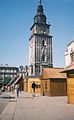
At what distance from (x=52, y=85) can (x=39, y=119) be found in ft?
78.7

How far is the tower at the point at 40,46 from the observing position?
106213mm

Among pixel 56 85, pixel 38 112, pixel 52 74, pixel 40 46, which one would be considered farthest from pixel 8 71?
pixel 38 112

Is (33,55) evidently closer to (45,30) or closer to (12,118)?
(45,30)

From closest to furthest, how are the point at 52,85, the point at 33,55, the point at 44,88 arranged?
the point at 52,85 → the point at 44,88 → the point at 33,55

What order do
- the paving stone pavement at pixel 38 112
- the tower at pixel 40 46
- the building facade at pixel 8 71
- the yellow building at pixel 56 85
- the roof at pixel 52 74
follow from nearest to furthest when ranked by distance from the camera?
1. the paving stone pavement at pixel 38 112
2. the yellow building at pixel 56 85
3. the roof at pixel 52 74
4. the tower at pixel 40 46
5. the building facade at pixel 8 71

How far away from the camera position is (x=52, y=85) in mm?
34750

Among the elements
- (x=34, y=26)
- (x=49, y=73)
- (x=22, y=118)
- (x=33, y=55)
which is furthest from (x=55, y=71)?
(x=34, y=26)

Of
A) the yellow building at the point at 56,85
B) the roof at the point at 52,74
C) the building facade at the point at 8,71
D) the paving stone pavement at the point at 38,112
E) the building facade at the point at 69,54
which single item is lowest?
the paving stone pavement at the point at 38,112

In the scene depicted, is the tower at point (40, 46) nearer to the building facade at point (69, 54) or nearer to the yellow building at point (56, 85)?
the building facade at point (69, 54)

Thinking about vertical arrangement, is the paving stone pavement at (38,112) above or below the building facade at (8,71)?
below

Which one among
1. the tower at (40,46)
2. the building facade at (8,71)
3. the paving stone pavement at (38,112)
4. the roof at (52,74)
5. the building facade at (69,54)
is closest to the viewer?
the paving stone pavement at (38,112)

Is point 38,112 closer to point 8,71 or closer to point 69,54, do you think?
point 69,54

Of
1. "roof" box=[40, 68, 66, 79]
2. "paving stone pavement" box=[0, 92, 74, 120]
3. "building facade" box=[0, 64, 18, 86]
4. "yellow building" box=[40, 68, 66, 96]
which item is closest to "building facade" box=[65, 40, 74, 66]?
"roof" box=[40, 68, 66, 79]

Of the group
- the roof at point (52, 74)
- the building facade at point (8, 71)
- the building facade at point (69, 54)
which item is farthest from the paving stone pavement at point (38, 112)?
the building facade at point (8, 71)
